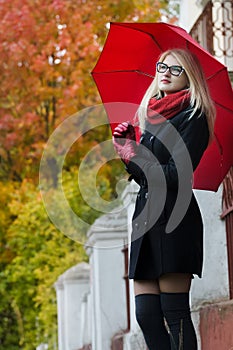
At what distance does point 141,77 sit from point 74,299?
26.6 feet

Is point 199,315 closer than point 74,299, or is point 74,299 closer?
point 199,315

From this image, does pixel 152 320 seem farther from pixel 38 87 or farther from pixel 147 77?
pixel 38 87

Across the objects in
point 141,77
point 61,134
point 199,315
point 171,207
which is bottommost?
point 199,315

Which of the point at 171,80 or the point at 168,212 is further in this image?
the point at 171,80

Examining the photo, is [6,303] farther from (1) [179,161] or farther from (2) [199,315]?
(1) [179,161]

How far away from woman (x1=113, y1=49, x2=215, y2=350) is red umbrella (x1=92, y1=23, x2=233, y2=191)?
49 cm

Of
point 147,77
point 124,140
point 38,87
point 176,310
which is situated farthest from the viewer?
point 38,87

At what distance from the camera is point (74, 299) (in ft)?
45.4

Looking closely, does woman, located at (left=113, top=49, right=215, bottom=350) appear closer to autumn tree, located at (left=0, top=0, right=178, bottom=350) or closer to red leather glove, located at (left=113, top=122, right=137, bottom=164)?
red leather glove, located at (left=113, top=122, right=137, bottom=164)

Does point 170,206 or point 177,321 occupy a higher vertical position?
point 170,206

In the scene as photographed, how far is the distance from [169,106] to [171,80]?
5.8 inches

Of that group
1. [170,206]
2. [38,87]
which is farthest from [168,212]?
[38,87]

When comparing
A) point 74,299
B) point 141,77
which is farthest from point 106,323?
point 141,77

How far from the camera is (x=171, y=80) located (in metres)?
5.21
